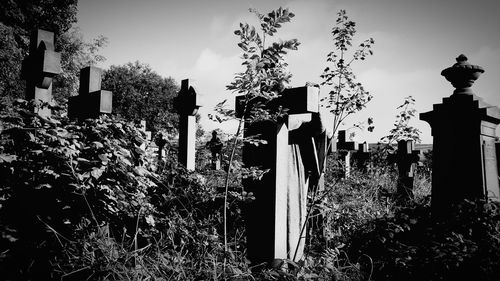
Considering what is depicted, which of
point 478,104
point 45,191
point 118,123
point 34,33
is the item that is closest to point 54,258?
point 45,191

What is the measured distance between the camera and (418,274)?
8.50ft

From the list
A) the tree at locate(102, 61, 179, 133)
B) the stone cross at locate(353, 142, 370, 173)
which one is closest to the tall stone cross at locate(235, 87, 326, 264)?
the stone cross at locate(353, 142, 370, 173)

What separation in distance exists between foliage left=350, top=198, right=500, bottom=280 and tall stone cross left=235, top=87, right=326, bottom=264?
789 millimetres

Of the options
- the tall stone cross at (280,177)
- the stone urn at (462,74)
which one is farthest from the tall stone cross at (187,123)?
the stone urn at (462,74)

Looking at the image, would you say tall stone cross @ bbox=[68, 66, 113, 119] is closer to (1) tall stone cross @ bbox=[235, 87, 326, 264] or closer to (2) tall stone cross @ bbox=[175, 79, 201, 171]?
(1) tall stone cross @ bbox=[235, 87, 326, 264]

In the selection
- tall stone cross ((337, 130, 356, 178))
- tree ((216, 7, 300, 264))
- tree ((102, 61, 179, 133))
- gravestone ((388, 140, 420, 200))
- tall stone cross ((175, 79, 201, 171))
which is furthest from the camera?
tree ((102, 61, 179, 133))

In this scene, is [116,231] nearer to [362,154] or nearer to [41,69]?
[41,69]

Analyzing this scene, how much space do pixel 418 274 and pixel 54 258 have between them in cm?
301

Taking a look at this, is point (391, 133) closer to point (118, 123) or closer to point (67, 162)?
point (118, 123)

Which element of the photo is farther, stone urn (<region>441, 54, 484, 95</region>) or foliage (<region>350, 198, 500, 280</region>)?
stone urn (<region>441, 54, 484, 95</region>)

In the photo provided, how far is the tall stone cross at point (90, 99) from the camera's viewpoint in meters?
3.58

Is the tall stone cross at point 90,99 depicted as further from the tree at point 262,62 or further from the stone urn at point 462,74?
the stone urn at point 462,74

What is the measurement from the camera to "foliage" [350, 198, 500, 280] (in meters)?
2.50

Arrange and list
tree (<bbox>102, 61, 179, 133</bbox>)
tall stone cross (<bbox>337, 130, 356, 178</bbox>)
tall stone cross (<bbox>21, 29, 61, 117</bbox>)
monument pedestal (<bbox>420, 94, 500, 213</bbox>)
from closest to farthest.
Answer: monument pedestal (<bbox>420, 94, 500, 213</bbox>) → tall stone cross (<bbox>21, 29, 61, 117</bbox>) → tall stone cross (<bbox>337, 130, 356, 178</bbox>) → tree (<bbox>102, 61, 179, 133</bbox>)
